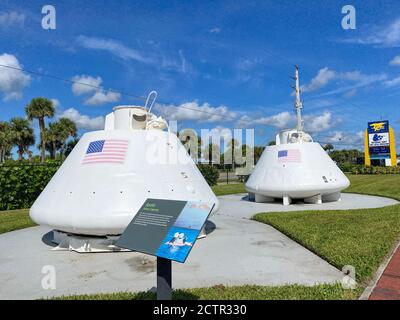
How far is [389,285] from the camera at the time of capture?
190 inches

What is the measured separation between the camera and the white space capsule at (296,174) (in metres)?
14.5

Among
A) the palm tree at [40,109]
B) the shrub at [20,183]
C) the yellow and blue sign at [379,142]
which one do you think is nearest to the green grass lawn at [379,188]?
the shrub at [20,183]

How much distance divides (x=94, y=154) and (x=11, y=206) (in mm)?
10513

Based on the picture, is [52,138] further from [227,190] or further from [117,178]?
[117,178]

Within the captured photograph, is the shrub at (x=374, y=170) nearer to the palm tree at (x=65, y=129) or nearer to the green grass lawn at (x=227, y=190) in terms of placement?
the green grass lawn at (x=227, y=190)

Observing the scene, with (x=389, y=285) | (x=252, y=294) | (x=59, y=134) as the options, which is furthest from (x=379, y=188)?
(x=59, y=134)

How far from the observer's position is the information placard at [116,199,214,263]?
139 inches

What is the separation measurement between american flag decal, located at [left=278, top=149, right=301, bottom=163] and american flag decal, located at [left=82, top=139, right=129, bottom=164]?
363 inches

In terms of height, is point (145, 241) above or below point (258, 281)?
above

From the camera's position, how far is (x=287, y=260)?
6.42m

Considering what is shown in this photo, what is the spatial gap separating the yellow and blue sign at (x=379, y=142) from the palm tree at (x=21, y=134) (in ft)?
177

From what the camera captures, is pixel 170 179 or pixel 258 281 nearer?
pixel 258 281
